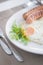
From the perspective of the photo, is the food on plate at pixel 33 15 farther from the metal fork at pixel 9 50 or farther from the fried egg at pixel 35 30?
the metal fork at pixel 9 50

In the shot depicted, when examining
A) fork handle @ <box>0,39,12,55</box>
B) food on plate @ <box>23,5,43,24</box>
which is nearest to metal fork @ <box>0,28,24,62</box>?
fork handle @ <box>0,39,12,55</box>

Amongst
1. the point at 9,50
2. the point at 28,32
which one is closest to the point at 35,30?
the point at 28,32

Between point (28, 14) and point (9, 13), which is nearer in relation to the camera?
point (28, 14)

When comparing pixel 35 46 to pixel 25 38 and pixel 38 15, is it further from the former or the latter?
pixel 38 15

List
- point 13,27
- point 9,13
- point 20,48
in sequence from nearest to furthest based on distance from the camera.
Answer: point 20,48 → point 13,27 → point 9,13

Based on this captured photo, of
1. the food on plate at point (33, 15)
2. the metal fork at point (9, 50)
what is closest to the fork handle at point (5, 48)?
the metal fork at point (9, 50)

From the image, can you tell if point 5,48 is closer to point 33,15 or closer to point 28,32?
point 28,32

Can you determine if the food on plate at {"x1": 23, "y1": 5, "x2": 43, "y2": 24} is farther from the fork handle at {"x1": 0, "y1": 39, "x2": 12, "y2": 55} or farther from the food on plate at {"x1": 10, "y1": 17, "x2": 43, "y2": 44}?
the fork handle at {"x1": 0, "y1": 39, "x2": 12, "y2": 55}

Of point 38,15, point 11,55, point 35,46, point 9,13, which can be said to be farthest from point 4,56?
point 9,13
